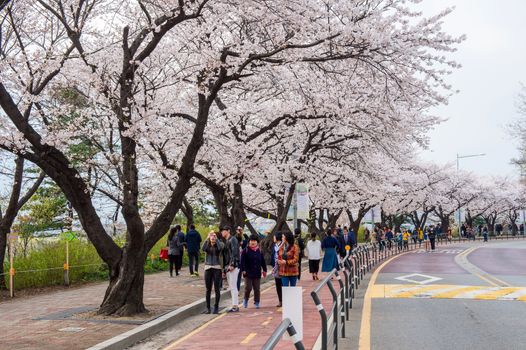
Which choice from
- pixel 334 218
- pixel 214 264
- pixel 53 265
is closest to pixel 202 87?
pixel 214 264

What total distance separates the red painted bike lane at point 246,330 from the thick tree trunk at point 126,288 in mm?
1649

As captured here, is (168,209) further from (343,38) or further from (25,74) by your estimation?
(25,74)

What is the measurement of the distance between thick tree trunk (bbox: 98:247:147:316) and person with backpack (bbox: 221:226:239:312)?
208 centimetres

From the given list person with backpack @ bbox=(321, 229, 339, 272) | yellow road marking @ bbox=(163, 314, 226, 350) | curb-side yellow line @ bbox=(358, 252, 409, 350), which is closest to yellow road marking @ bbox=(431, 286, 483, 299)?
curb-side yellow line @ bbox=(358, 252, 409, 350)

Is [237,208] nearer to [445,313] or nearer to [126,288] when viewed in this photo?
[126,288]

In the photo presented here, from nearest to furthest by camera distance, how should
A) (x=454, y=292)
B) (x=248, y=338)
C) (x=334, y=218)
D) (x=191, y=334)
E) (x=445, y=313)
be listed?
(x=248, y=338) < (x=191, y=334) < (x=445, y=313) < (x=454, y=292) < (x=334, y=218)

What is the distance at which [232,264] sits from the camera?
14.3m

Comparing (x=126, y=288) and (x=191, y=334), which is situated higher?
(x=126, y=288)

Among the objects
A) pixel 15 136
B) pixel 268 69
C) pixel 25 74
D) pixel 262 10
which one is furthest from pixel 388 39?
pixel 25 74

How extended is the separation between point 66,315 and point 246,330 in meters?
4.09

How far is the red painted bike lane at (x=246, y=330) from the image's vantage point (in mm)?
9844

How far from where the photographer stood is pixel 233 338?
1045 centimetres

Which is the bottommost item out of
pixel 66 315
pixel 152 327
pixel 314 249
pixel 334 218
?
pixel 152 327

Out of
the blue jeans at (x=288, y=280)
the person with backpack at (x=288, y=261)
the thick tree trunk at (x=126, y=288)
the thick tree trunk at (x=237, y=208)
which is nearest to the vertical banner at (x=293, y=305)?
the thick tree trunk at (x=126, y=288)
